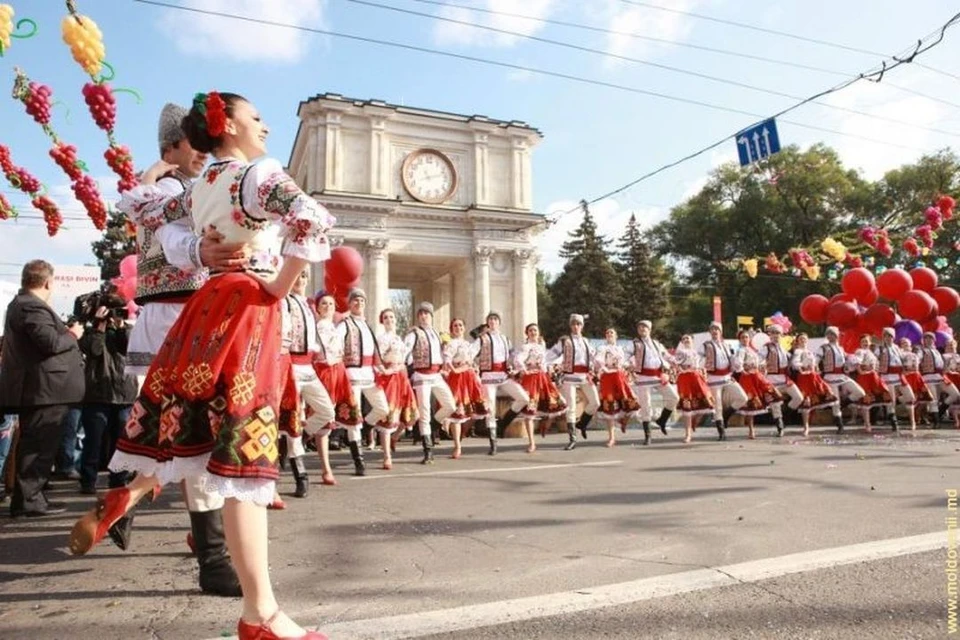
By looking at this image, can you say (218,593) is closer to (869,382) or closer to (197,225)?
(197,225)

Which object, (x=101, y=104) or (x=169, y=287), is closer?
(x=169, y=287)

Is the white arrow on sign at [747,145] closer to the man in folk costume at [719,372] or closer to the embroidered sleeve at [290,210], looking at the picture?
the man in folk costume at [719,372]

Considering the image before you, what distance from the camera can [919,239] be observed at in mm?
17609

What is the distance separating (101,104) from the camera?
17.1 ft

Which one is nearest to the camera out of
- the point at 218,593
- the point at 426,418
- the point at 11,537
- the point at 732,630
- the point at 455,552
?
the point at 732,630

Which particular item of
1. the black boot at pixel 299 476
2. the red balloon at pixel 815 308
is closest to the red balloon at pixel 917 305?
the red balloon at pixel 815 308

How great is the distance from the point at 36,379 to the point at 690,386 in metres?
10.6

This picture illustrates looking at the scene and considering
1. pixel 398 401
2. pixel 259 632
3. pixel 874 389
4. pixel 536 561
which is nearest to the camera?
pixel 259 632

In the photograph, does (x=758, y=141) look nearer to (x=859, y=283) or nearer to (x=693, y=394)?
(x=693, y=394)

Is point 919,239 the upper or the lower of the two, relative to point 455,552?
upper

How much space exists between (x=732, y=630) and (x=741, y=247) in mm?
50958

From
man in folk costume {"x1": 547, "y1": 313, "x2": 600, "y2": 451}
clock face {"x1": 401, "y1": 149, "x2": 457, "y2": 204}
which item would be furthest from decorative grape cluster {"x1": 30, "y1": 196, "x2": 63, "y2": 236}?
clock face {"x1": 401, "y1": 149, "x2": 457, "y2": 204}

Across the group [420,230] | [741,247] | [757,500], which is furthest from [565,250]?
[757,500]

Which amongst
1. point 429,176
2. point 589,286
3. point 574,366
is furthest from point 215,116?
point 589,286
